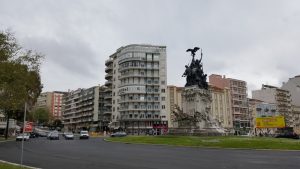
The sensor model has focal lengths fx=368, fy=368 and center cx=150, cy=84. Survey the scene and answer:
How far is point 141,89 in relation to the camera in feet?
410

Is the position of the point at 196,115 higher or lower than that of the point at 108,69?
lower

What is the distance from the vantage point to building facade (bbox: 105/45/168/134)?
122m

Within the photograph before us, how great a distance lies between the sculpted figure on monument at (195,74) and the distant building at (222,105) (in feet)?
278

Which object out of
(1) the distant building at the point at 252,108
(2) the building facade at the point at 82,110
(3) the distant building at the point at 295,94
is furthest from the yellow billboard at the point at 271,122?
(3) the distant building at the point at 295,94

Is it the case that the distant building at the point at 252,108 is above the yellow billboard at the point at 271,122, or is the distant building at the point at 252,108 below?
above

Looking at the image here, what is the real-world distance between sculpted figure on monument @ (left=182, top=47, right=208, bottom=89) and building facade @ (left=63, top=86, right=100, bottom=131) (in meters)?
93.1

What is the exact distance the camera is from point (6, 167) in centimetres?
1622

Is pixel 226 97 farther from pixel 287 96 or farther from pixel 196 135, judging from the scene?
pixel 196 135

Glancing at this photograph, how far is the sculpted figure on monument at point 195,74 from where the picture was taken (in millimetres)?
55812

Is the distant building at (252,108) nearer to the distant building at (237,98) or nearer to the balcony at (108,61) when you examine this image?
the distant building at (237,98)

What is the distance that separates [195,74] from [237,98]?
101 m

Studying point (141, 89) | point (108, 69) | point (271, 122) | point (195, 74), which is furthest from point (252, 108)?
point (195, 74)

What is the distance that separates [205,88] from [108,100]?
3637 inches

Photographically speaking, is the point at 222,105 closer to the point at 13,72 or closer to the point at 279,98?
the point at 279,98
